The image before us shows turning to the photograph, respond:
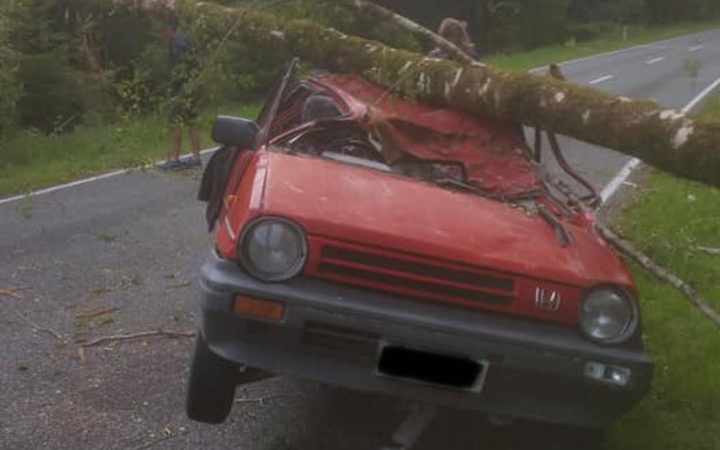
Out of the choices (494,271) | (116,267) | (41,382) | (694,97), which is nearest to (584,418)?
(494,271)

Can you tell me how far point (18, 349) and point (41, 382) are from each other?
0.60m

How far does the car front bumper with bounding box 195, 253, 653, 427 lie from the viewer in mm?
3916

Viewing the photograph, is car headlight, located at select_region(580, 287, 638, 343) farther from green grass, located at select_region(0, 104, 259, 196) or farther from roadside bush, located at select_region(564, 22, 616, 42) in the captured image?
roadside bush, located at select_region(564, 22, 616, 42)

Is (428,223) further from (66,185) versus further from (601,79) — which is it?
(601,79)

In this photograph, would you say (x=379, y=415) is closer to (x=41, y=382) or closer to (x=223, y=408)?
(x=223, y=408)

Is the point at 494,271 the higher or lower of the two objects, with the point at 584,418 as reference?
higher

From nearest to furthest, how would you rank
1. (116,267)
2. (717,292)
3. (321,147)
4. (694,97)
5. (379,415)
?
(379,415)
(321,147)
(717,292)
(116,267)
(694,97)

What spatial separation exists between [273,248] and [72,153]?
12180mm

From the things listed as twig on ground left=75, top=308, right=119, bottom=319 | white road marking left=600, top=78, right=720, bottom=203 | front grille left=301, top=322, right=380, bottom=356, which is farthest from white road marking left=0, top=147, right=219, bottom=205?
front grille left=301, top=322, right=380, bottom=356

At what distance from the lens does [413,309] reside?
4004mm

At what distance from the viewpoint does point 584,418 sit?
408 centimetres

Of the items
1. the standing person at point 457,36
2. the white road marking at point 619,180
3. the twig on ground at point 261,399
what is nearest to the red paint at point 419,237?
the twig on ground at point 261,399

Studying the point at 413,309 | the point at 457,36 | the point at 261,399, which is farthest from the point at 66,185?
the point at 413,309

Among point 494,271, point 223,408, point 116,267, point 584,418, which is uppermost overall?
point 494,271
